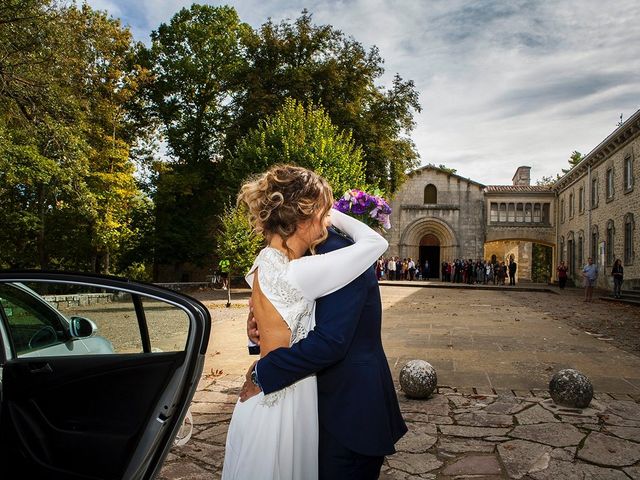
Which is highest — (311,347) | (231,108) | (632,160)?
(231,108)

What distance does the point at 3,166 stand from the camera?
13.7 meters

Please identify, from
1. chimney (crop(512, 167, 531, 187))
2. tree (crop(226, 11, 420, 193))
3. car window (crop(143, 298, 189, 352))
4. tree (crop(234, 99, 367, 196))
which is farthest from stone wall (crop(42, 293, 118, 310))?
chimney (crop(512, 167, 531, 187))

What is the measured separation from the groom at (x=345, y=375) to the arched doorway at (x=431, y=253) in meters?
43.7

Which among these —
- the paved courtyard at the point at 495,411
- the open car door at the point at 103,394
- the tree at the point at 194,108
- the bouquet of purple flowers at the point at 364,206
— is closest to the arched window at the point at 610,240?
the paved courtyard at the point at 495,411

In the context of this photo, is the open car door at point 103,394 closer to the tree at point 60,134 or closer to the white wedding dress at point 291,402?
the white wedding dress at point 291,402

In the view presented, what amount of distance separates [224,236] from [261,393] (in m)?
16.0

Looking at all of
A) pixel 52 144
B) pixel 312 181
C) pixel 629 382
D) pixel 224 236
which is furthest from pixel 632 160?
pixel 312 181

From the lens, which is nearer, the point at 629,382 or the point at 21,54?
the point at 629,382

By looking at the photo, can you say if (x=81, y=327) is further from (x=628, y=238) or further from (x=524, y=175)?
(x=524, y=175)

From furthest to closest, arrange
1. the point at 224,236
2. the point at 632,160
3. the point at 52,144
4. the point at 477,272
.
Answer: the point at 477,272 < the point at 632,160 < the point at 224,236 < the point at 52,144

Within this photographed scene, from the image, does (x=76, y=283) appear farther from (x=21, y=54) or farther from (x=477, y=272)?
(x=477, y=272)

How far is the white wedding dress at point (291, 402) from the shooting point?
5.98 ft

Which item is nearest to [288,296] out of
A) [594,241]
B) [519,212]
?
[594,241]

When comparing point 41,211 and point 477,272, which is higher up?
point 41,211
